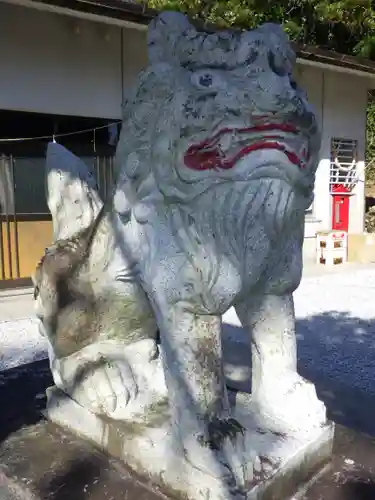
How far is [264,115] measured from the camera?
1.14m

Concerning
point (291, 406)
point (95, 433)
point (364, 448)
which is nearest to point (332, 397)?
point (364, 448)

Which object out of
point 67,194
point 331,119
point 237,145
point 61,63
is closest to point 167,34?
point 237,145

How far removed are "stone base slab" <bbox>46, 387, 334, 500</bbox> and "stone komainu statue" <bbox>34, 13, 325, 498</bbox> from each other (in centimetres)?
3

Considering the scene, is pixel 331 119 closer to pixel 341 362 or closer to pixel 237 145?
pixel 341 362

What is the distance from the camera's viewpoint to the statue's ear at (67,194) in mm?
1727

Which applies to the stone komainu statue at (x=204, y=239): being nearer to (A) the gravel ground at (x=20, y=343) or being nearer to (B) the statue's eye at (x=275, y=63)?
(B) the statue's eye at (x=275, y=63)

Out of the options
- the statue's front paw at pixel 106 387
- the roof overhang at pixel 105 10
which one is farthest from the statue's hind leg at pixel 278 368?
the roof overhang at pixel 105 10

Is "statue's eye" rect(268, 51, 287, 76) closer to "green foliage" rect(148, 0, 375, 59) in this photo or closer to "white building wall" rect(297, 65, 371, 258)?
"white building wall" rect(297, 65, 371, 258)

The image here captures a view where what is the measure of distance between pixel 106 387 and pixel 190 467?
43 centimetres

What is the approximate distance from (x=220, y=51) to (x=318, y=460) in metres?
1.16

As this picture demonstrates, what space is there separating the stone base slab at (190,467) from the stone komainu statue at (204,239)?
0.03 meters

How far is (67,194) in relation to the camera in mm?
1729

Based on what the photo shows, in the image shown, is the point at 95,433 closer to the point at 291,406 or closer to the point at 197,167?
the point at 291,406

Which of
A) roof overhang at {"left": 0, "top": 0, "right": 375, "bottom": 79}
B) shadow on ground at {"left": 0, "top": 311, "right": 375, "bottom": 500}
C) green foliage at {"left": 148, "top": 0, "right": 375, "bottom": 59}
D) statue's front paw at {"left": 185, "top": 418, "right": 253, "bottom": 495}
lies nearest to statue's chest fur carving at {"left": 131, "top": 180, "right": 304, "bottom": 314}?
statue's front paw at {"left": 185, "top": 418, "right": 253, "bottom": 495}
